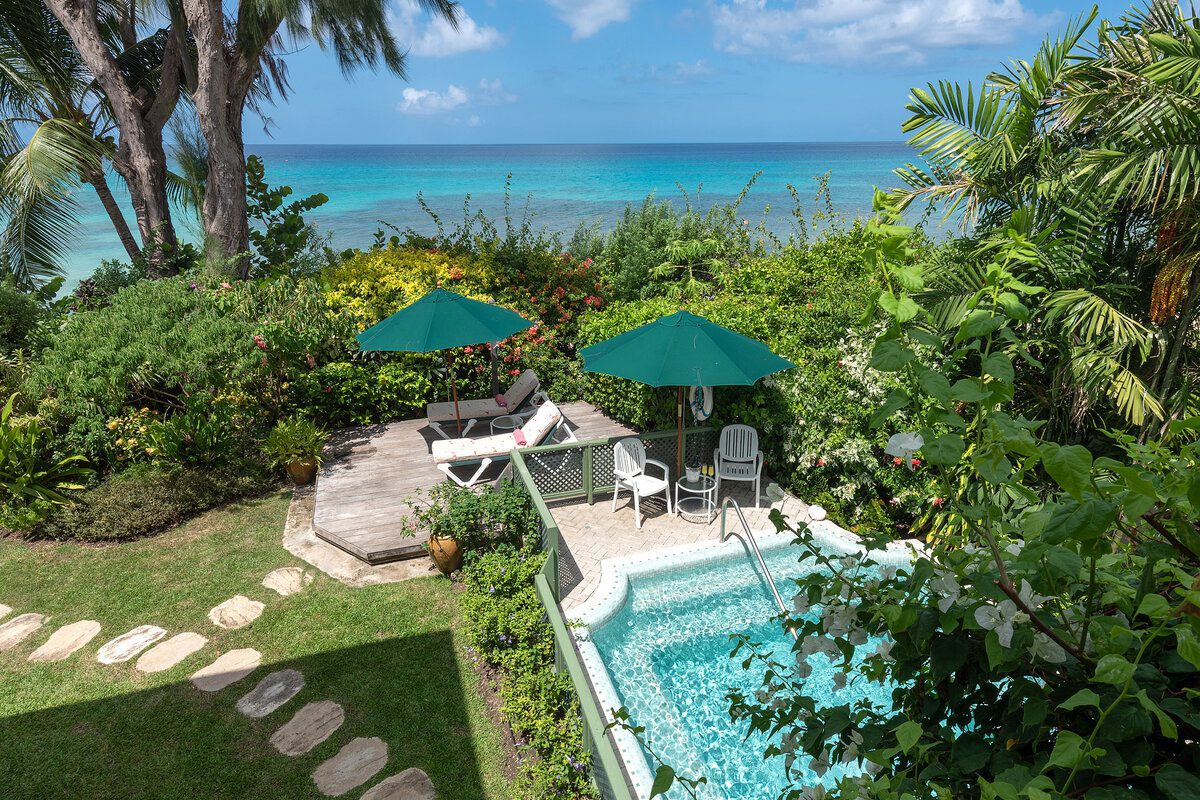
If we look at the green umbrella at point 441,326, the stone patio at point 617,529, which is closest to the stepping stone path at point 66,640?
the green umbrella at point 441,326

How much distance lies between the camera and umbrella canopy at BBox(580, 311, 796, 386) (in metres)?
6.73

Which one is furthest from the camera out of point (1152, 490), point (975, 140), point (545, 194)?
point (545, 194)

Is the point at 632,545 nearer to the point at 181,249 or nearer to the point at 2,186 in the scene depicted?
the point at 181,249

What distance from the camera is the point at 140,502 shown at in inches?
290

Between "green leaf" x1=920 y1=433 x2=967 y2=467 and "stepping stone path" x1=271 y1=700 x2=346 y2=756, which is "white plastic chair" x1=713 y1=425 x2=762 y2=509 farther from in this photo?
"green leaf" x1=920 y1=433 x2=967 y2=467

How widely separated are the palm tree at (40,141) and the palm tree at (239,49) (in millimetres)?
1991

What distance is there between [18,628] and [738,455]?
7882 mm

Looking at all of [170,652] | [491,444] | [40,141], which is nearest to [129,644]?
[170,652]

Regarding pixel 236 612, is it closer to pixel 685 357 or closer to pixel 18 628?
pixel 18 628

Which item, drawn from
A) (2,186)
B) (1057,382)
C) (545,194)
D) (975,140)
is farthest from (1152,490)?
(545,194)

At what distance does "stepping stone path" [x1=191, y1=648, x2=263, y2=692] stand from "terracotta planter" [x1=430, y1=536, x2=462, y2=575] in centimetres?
177

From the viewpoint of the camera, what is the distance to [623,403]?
32.4ft

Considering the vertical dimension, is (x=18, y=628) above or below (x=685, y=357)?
below

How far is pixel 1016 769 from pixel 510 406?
9059 millimetres
